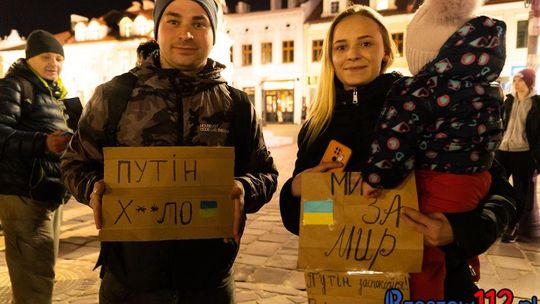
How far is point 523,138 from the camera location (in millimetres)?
5426

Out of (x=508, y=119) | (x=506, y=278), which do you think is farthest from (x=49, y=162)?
Answer: (x=508, y=119)

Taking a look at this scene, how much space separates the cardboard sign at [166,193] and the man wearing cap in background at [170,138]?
0.09 m

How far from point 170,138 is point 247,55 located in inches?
1341

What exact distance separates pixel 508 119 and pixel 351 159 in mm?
4764

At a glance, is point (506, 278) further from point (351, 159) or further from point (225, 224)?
point (225, 224)

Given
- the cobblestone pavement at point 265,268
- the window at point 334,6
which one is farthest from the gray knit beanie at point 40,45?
the window at point 334,6

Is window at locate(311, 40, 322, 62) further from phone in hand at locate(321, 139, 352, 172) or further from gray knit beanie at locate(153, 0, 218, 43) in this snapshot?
phone in hand at locate(321, 139, 352, 172)

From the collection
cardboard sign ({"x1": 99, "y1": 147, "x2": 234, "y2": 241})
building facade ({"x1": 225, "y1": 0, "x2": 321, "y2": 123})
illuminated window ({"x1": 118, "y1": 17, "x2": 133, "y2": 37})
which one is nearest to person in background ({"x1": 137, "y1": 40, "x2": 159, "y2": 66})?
cardboard sign ({"x1": 99, "y1": 147, "x2": 234, "y2": 241})

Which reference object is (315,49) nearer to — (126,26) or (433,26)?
(126,26)

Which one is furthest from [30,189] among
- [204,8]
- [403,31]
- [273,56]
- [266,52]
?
[266,52]

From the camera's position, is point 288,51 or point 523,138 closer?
point 523,138

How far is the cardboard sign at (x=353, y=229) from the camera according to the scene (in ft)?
5.27

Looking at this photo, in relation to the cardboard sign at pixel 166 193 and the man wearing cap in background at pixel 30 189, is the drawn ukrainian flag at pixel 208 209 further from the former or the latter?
the man wearing cap in background at pixel 30 189

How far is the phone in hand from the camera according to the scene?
5.73ft
